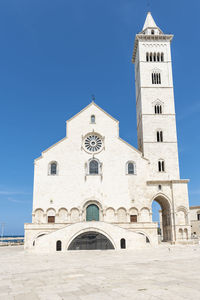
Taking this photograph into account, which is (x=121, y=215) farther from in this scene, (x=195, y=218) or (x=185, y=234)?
(x=195, y=218)

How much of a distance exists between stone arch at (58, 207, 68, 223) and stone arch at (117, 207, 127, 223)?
21.2ft

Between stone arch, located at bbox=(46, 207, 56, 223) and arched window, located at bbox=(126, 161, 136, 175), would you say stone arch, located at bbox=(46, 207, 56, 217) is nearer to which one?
stone arch, located at bbox=(46, 207, 56, 223)

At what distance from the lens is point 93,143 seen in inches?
1521

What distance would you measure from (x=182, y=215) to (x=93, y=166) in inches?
507

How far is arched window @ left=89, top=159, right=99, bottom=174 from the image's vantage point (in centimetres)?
3759

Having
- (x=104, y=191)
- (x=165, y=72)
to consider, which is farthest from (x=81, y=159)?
(x=165, y=72)

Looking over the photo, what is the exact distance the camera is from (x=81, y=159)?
37812 mm

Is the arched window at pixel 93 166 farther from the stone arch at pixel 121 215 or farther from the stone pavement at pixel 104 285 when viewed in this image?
the stone pavement at pixel 104 285

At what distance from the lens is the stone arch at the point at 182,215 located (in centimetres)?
3684

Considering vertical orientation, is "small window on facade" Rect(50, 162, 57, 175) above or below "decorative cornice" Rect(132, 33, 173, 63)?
below

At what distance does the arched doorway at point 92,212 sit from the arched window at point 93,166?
14.1 ft

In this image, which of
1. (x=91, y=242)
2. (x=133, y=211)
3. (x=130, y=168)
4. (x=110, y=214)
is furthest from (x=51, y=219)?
(x=130, y=168)

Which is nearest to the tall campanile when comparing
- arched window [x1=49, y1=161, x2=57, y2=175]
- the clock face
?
the clock face

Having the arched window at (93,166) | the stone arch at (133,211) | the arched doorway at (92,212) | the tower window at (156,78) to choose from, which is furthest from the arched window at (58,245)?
the tower window at (156,78)
